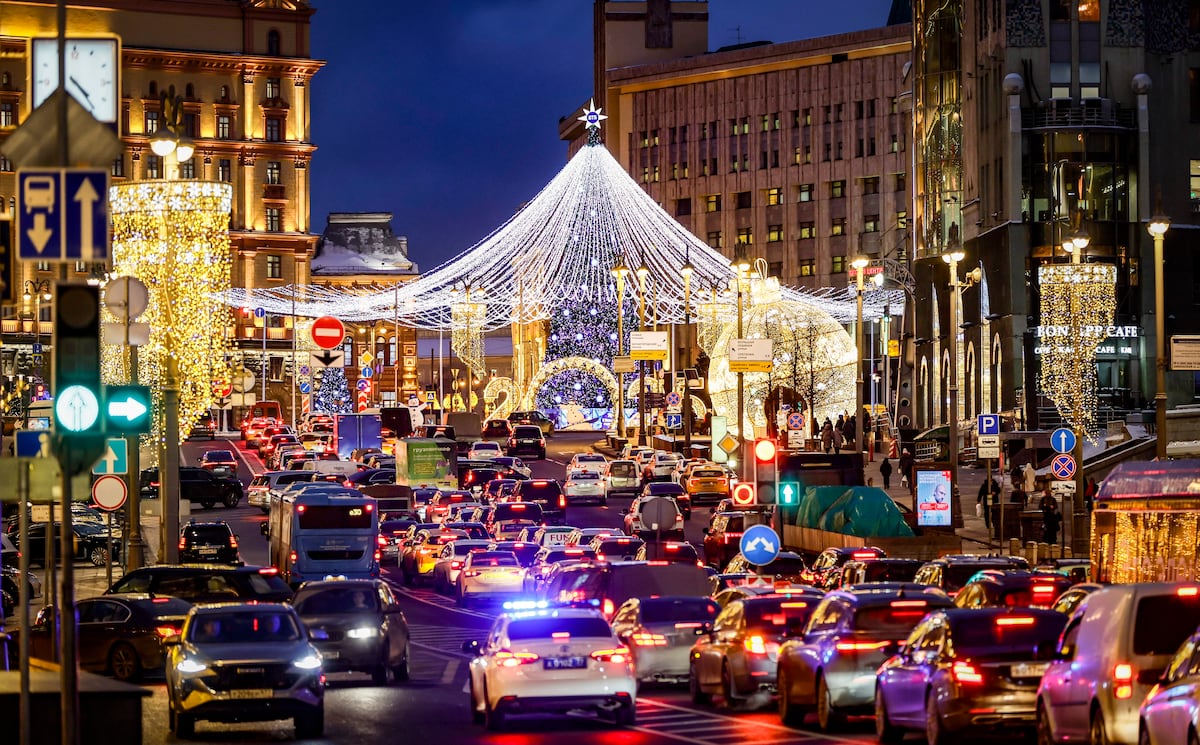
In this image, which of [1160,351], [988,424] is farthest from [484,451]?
[1160,351]

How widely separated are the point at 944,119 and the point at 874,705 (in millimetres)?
73321

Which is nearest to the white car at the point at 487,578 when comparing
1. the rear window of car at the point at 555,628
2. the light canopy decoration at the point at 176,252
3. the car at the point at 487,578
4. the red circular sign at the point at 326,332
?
the car at the point at 487,578

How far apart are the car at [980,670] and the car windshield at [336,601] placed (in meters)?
11.1

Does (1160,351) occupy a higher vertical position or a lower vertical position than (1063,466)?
higher

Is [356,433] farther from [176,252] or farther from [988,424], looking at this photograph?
[176,252]

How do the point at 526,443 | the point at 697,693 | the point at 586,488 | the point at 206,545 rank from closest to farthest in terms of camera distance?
the point at 697,693, the point at 206,545, the point at 586,488, the point at 526,443

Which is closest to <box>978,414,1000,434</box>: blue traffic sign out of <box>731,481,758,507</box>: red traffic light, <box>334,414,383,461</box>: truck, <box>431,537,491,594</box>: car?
<box>731,481,758,507</box>: red traffic light

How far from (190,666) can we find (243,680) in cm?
64

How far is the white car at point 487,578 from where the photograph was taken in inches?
1740

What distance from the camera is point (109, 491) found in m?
35.0

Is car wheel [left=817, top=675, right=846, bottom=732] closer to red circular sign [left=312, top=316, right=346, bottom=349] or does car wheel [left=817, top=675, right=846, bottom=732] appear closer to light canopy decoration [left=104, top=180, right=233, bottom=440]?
light canopy decoration [left=104, top=180, right=233, bottom=440]

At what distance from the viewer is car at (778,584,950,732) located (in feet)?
72.5

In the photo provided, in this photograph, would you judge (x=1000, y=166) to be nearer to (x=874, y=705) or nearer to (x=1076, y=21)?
(x=1076, y=21)

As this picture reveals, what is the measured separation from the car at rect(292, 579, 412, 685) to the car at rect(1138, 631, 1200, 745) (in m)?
15.1
